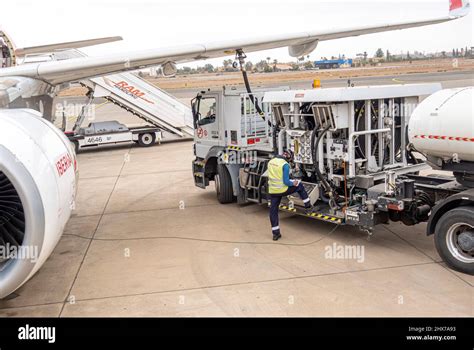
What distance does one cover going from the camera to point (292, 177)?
11477 millimetres

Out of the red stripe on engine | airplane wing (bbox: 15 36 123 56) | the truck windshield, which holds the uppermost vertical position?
the red stripe on engine

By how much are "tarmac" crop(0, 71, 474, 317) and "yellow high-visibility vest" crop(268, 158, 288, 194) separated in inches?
42.6

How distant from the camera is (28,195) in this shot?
6285 mm

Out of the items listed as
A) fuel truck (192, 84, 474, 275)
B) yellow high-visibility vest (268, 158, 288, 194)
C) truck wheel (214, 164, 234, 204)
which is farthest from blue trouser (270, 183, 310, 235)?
truck wheel (214, 164, 234, 204)

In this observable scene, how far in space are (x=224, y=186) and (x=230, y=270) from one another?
499 centimetres

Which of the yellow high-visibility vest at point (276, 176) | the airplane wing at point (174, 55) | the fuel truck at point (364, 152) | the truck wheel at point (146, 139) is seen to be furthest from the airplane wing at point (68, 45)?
the truck wheel at point (146, 139)

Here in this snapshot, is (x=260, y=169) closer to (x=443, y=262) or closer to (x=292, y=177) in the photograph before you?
(x=292, y=177)

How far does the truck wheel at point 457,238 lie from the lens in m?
8.03

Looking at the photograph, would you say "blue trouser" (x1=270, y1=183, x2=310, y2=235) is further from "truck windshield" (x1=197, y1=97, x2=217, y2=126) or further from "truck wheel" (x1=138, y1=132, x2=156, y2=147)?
"truck wheel" (x1=138, y1=132, x2=156, y2=147)

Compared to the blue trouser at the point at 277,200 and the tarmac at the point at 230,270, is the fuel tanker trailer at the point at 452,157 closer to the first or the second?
the tarmac at the point at 230,270

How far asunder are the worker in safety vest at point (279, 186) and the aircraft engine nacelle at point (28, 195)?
4.36 meters

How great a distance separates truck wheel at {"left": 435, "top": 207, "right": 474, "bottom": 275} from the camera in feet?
26.3

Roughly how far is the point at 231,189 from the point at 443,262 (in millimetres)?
6347
